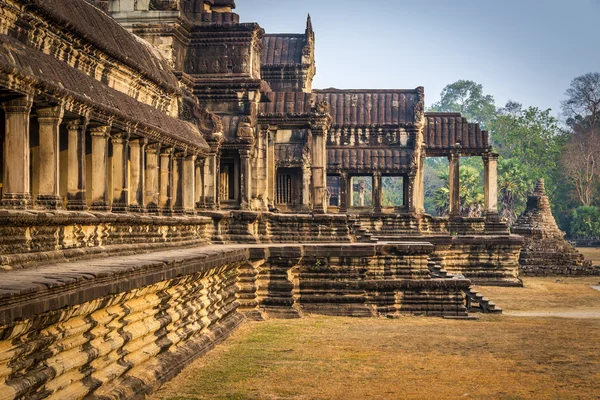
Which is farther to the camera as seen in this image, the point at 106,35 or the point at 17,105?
the point at 106,35

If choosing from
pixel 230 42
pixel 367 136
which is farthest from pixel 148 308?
pixel 367 136

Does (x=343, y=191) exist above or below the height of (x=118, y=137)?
below

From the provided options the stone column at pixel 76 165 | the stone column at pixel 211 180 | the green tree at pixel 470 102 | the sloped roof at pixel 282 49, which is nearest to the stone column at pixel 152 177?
the stone column at pixel 76 165

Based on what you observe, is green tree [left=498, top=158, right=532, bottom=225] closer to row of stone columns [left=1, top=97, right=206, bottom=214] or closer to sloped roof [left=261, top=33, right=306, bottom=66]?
sloped roof [left=261, top=33, right=306, bottom=66]

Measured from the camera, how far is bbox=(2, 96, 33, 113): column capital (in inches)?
412

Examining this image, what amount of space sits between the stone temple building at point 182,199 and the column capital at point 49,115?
0.08 feet

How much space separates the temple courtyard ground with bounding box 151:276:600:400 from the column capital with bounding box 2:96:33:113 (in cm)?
320

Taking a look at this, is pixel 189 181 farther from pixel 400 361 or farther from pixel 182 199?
pixel 400 361

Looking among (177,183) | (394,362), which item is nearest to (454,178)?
(177,183)

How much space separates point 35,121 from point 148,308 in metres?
3.21

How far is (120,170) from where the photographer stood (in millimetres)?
15008

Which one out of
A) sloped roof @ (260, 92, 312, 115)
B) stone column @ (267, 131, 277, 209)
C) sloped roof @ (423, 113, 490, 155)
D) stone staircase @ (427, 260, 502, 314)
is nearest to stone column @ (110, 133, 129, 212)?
stone staircase @ (427, 260, 502, 314)

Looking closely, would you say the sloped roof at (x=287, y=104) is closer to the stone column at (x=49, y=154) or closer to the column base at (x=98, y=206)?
the column base at (x=98, y=206)

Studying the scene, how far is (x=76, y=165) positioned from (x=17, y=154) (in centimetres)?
212
